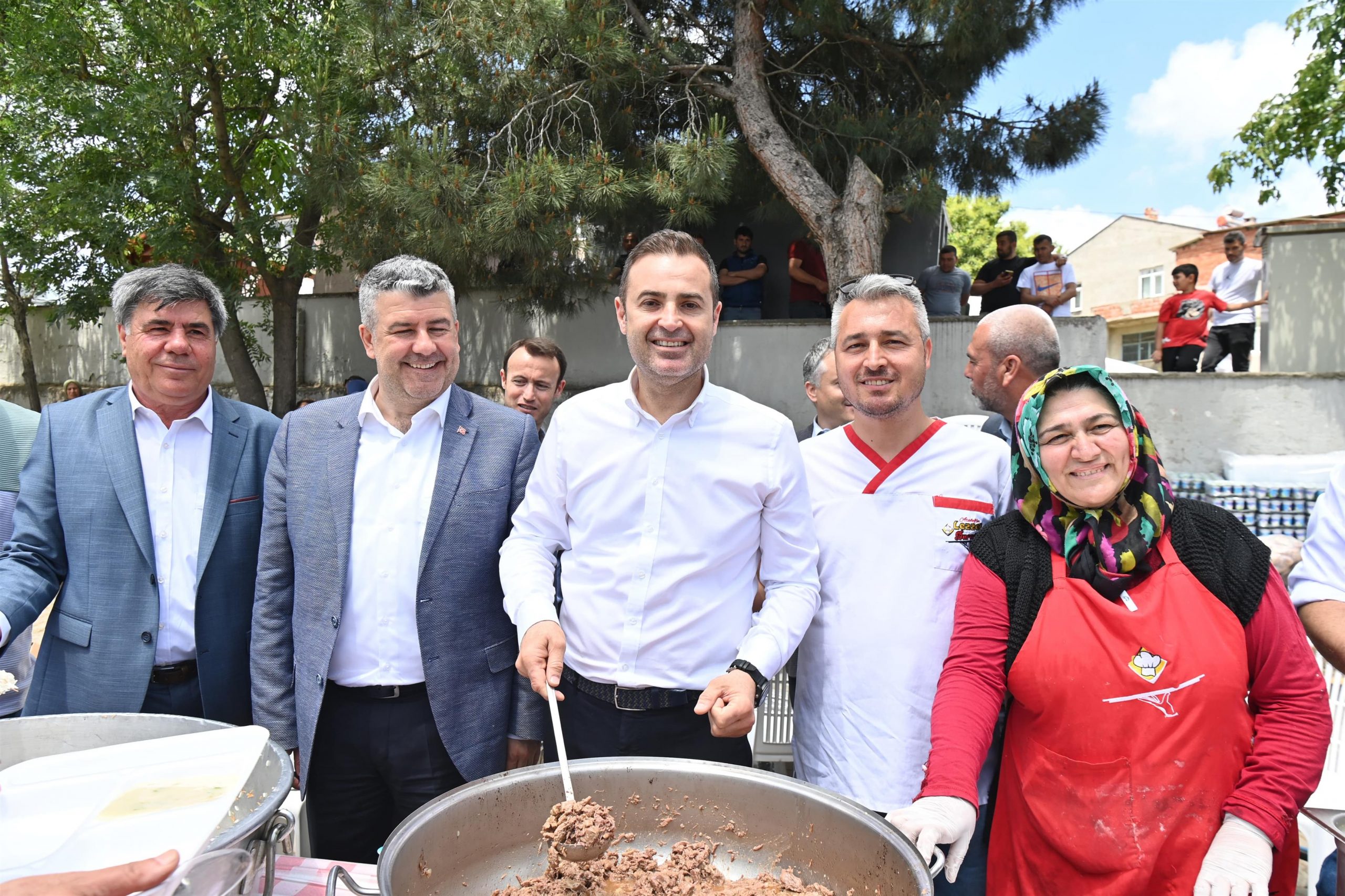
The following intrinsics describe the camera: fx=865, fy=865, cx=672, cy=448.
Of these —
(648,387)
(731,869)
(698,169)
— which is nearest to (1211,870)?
(731,869)

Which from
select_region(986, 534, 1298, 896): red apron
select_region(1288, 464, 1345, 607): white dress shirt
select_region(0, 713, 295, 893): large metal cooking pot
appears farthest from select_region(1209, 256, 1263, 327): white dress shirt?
select_region(0, 713, 295, 893): large metal cooking pot

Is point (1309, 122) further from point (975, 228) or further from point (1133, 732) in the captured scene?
point (975, 228)

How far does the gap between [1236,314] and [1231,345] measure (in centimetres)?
33

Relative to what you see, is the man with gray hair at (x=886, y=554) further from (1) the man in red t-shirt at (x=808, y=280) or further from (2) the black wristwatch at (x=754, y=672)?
(1) the man in red t-shirt at (x=808, y=280)

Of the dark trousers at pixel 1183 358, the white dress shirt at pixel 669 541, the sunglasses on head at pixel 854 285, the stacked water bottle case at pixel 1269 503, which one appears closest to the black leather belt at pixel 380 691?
the white dress shirt at pixel 669 541

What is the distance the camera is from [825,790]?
1.44m

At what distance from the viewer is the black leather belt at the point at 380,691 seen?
2.21 meters

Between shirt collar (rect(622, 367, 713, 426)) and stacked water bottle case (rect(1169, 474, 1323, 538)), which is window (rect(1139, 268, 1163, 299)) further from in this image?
shirt collar (rect(622, 367, 713, 426))

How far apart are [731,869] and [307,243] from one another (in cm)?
1140

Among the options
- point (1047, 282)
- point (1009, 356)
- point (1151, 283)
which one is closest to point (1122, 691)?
point (1009, 356)

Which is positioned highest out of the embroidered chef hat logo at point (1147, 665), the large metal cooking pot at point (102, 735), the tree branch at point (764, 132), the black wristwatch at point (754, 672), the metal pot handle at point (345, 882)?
the tree branch at point (764, 132)

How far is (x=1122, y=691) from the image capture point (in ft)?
5.42

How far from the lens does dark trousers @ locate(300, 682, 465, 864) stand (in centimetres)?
221

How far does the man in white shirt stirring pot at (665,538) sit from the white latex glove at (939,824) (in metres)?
0.48
